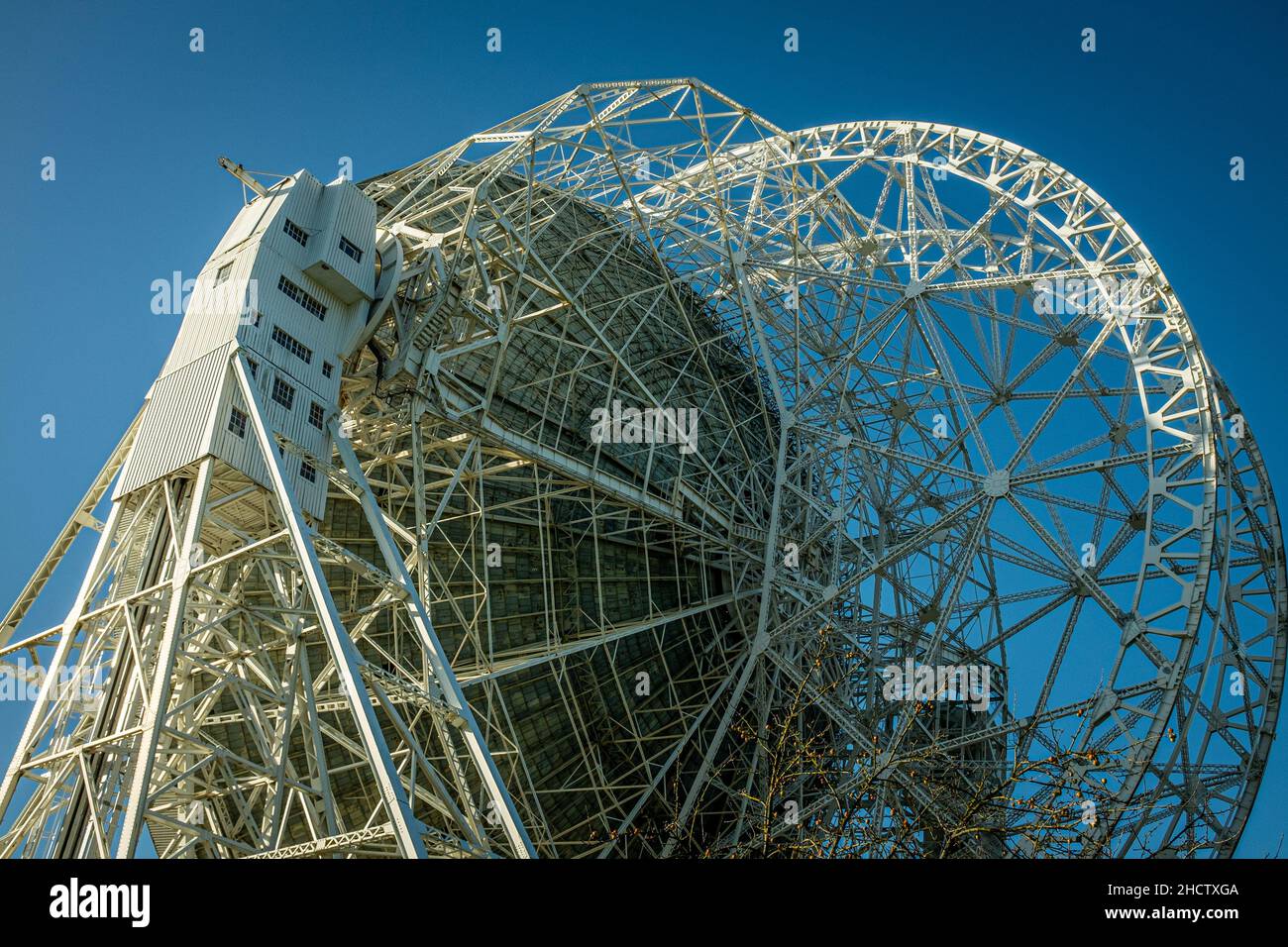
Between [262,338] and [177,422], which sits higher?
[262,338]

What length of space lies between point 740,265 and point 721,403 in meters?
4.58

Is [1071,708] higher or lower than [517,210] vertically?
lower

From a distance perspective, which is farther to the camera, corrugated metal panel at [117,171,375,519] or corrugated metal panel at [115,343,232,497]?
corrugated metal panel at [117,171,375,519]

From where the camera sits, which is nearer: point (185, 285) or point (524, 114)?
point (185, 285)

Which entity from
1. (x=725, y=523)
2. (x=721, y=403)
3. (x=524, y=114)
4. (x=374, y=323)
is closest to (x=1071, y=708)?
(x=725, y=523)

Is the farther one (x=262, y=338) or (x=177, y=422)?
(x=262, y=338)

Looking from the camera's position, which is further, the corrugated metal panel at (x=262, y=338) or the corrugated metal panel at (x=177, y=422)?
the corrugated metal panel at (x=262, y=338)

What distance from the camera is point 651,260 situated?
42.0 metres
